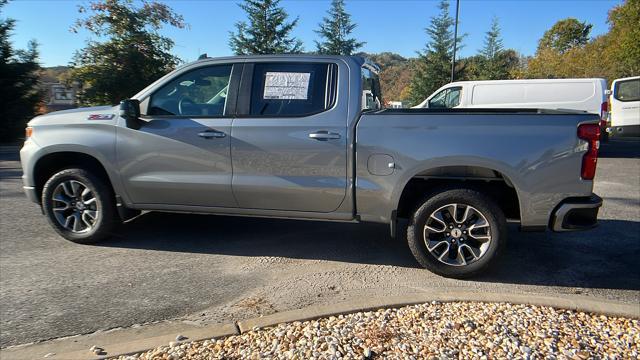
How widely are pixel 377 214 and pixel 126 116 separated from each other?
2.60 m

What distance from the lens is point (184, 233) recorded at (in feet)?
17.2

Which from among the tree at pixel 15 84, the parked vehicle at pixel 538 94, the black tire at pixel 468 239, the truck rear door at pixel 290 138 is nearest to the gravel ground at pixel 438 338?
the black tire at pixel 468 239

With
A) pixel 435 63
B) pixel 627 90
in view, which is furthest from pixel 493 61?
pixel 627 90

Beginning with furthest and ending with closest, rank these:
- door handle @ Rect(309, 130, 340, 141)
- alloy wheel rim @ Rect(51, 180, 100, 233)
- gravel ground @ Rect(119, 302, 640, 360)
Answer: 1. alloy wheel rim @ Rect(51, 180, 100, 233)
2. door handle @ Rect(309, 130, 340, 141)
3. gravel ground @ Rect(119, 302, 640, 360)

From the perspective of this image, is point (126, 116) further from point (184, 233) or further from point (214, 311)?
point (214, 311)

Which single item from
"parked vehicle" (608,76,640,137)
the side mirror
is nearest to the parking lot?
the side mirror

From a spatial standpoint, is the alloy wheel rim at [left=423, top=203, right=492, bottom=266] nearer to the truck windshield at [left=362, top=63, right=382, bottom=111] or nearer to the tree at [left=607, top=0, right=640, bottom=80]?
the truck windshield at [left=362, top=63, right=382, bottom=111]

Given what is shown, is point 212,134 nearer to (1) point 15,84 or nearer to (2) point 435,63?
(1) point 15,84

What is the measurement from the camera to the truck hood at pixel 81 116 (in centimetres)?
456

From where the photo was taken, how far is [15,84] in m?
15.5

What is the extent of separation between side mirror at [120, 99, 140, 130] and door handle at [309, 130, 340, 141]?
1.78 metres

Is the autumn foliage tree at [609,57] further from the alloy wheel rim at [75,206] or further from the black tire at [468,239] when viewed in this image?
the alloy wheel rim at [75,206]

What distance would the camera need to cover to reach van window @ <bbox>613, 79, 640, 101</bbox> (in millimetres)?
14030

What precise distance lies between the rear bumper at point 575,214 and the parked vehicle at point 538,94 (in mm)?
10033
